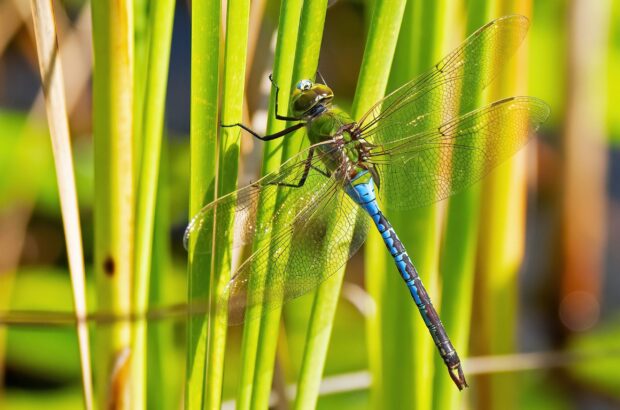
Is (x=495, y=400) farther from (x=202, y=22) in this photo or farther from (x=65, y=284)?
(x=65, y=284)

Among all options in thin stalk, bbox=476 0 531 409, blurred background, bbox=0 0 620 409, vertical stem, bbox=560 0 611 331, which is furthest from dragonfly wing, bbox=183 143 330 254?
vertical stem, bbox=560 0 611 331

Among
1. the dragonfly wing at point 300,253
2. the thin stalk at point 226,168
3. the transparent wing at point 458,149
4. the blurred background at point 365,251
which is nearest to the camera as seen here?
the thin stalk at point 226,168

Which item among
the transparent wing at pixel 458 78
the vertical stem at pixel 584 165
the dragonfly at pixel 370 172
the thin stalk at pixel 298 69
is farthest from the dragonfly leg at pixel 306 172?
the vertical stem at pixel 584 165

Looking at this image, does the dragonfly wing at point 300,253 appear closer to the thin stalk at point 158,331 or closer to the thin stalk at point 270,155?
the thin stalk at point 270,155

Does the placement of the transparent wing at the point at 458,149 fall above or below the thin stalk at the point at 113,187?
above

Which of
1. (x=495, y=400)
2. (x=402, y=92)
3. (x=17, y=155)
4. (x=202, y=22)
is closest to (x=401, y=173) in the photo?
(x=402, y=92)

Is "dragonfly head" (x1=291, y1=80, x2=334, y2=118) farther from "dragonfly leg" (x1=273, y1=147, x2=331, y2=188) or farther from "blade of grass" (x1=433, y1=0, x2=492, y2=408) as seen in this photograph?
"blade of grass" (x1=433, y1=0, x2=492, y2=408)

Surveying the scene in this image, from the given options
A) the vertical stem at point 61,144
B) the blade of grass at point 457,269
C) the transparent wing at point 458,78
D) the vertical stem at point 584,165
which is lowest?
the blade of grass at point 457,269
